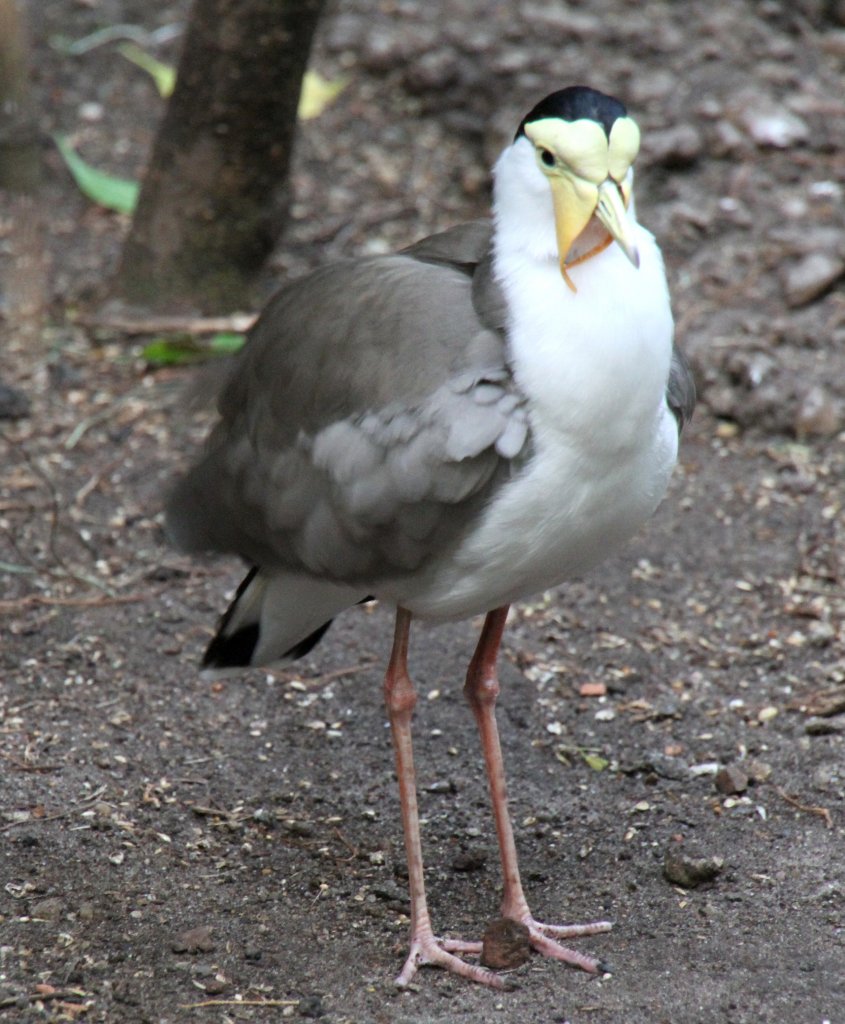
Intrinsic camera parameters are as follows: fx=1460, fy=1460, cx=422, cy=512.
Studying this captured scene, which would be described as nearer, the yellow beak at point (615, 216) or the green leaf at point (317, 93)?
the yellow beak at point (615, 216)

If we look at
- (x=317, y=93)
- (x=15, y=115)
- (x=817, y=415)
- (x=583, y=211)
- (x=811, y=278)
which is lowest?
(x=817, y=415)

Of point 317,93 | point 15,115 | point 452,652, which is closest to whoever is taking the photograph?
point 452,652

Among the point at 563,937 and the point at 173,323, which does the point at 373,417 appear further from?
the point at 173,323

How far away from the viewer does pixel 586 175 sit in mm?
3330

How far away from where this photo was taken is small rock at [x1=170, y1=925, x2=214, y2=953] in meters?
3.75

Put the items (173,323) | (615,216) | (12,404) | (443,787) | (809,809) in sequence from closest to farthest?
(615,216) < (809,809) < (443,787) < (12,404) < (173,323)

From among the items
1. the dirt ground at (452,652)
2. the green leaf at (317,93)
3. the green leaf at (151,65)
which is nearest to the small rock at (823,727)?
the dirt ground at (452,652)

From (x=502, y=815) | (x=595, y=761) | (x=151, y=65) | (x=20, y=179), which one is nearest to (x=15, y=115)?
(x=20, y=179)

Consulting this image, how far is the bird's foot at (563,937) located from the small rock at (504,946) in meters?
0.07

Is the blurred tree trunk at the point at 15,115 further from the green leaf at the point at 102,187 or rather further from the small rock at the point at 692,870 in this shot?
the small rock at the point at 692,870

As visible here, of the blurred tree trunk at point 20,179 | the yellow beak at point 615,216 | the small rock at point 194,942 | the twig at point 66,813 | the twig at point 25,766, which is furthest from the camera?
the blurred tree trunk at point 20,179

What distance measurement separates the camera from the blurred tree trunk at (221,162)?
646 centimetres

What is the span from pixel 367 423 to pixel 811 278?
3768 millimetres

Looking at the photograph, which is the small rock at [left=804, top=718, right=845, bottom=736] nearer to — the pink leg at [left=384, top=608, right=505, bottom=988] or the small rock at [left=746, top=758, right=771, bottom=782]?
the small rock at [left=746, top=758, right=771, bottom=782]
